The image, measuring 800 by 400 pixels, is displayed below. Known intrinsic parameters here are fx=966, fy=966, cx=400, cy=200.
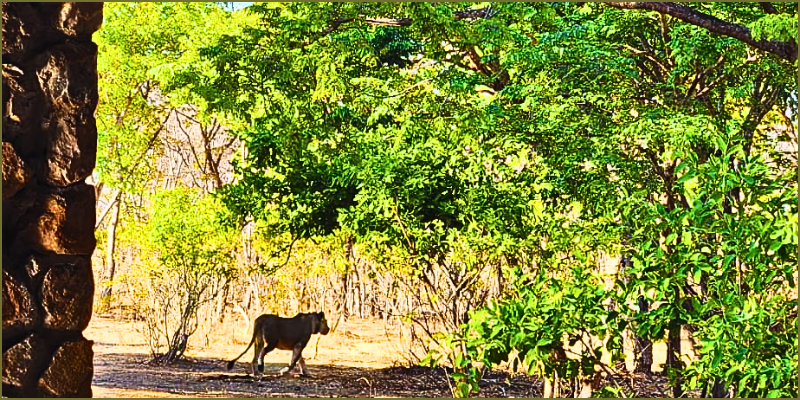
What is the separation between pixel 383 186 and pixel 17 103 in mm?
1870

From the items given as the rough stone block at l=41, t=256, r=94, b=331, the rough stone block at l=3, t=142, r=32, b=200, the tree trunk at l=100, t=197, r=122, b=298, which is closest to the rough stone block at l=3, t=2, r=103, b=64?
the rough stone block at l=3, t=142, r=32, b=200

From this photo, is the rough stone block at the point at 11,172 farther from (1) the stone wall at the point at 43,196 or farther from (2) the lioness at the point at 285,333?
(2) the lioness at the point at 285,333

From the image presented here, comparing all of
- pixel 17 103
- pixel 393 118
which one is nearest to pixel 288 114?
pixel 393 118

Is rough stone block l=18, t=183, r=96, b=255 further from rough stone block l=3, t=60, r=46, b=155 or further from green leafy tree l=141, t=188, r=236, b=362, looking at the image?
green leafy tree l=141, t=188, r=236, b=362

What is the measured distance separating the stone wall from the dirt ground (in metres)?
2.84

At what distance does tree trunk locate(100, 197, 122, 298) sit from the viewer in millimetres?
5059

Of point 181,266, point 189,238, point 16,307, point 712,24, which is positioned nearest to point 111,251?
point 181,266

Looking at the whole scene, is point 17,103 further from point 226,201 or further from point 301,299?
point 301,299

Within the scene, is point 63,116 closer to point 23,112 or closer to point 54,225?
point 23,112

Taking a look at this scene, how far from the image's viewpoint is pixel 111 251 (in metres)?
5.14

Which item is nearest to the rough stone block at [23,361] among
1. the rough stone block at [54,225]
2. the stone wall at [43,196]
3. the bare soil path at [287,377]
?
the stone wall at [43,196]

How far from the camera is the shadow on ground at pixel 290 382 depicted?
14.5 ft

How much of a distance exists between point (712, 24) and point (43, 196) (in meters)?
1.82

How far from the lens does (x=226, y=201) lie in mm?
3904
